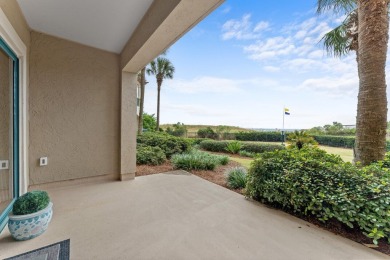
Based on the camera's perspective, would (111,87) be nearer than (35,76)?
No

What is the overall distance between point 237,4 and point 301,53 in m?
3.29

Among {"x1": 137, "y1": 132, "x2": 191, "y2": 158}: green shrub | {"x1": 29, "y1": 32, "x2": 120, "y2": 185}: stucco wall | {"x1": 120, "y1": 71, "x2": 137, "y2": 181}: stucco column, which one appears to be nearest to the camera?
{"x1": 29, "y1": 32, "x2": 120, "y2": 185}: stucco wall

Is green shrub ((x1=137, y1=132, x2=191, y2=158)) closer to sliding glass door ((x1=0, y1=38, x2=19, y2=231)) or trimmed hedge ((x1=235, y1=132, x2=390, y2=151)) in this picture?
sliding glass door ((x1=0, y1=38, x2=19, y2=231))

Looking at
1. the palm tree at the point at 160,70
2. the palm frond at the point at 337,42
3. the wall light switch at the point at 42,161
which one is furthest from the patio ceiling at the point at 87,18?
the palm tree at the point at 160,70

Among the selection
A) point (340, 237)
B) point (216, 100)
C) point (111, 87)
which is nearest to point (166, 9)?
point (111, 87)

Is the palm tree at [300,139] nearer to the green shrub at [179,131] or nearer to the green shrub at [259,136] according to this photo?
the green shrub at [259,136]

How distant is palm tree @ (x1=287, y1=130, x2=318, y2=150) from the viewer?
695 cm

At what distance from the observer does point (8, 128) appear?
2.44m

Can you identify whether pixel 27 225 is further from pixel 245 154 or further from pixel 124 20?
pixel 245 154

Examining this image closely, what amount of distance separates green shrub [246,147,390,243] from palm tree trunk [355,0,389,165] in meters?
0.48

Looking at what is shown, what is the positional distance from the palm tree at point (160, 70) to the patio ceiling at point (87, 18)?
12.3 metres

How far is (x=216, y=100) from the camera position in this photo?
15.5m

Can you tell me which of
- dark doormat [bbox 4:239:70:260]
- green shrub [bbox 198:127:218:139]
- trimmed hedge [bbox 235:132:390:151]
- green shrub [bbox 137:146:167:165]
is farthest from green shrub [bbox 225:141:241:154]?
dark doormat [bbox 4:239:70:260]

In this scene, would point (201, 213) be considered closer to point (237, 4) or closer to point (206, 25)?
point (237, 4)
